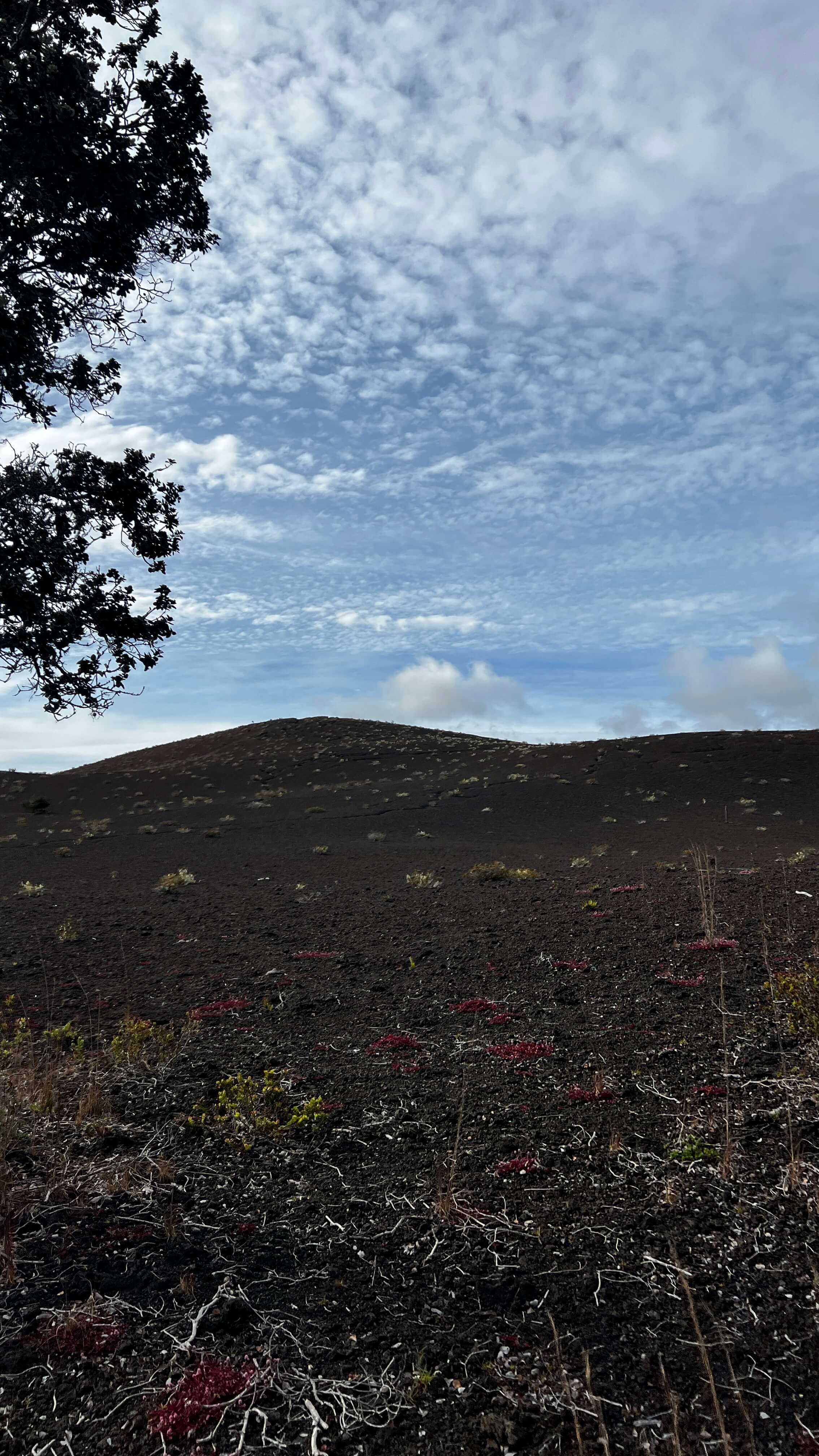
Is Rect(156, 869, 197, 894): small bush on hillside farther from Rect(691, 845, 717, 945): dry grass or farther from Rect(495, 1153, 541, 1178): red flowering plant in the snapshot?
Rect(495, 1153, 541, 1178): red flowering plant

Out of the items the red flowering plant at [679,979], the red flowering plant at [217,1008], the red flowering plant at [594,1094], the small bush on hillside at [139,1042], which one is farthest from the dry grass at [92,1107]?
the red flowering plant at [679,979]

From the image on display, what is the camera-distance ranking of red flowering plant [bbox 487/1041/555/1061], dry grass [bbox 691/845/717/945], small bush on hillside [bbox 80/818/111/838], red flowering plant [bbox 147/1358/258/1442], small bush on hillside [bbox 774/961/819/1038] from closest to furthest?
red flowering plant [bbox 147/1358/258/1442], small bush on hillside [bbox 774/961/819/1038], red flowering plant [bbox 487/1041/555/1061], dry grass [bbox 691/845/717/945], small bush on hillside [bbox 80/818/111/838]

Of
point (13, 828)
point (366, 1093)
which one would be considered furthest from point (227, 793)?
point (366, 1093)

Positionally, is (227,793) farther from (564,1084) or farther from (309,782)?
(564,1084)

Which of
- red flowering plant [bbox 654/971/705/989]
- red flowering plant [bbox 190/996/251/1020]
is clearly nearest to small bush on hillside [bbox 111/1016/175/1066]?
red flowering plant [bbox 190/996/251/1020]

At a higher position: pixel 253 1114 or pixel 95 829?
pixel 95 829

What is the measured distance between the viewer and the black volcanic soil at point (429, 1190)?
9.86 ft

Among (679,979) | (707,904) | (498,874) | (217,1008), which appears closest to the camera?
(679,979)

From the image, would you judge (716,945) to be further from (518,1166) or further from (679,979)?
(518,1166)

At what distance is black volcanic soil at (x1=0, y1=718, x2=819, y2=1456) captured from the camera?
3004 millimetres

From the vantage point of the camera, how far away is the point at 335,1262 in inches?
152

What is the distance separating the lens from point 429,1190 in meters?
4.43

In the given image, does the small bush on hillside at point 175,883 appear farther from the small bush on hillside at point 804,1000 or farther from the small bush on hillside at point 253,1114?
the small bush on hillside at point 804,1000

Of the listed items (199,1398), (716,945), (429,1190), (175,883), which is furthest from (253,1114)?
(175,883)
